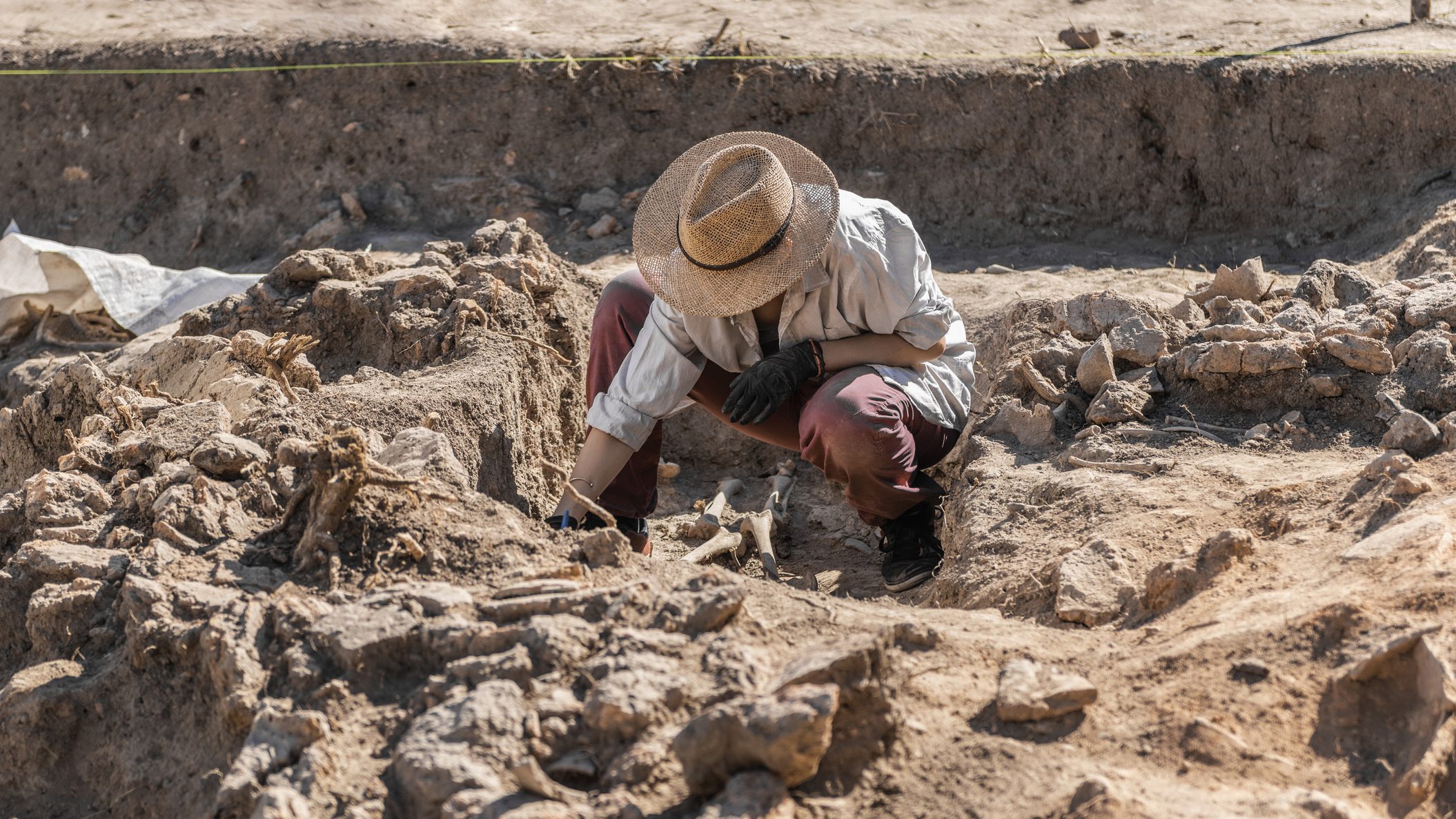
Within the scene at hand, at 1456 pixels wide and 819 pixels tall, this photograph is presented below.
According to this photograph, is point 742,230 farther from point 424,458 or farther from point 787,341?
point 424,458

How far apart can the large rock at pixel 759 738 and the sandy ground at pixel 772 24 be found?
538 centimetres

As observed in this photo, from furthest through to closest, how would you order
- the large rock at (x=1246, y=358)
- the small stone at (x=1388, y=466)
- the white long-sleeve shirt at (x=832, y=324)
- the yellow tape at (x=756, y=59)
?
the yellow tape at (x=756, y=59) < the large rock at (x=1246, y=358) < the white long-sleeve shirt at (x=832, y=324) < the small stone at (x=1388, y=466)

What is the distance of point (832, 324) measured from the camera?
331cm

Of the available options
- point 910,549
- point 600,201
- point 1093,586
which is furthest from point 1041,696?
point 600,201

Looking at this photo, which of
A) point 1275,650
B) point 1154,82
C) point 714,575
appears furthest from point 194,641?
point 1154,82

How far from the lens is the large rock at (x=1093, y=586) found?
2664 millimetres

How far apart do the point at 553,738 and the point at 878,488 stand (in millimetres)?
1676

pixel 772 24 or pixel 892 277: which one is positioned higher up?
pixel 772 24

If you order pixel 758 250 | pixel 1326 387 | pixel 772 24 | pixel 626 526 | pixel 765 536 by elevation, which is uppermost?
pixel 772 24

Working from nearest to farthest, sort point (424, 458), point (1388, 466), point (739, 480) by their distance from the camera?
point (1388, 466) < point (424, 458) < point (739, 480)

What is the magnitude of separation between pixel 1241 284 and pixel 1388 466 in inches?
66.7

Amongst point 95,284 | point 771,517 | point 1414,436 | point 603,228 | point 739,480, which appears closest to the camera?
point 1414,436

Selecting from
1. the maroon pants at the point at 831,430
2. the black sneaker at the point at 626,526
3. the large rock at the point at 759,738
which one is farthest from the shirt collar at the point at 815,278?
the large rock at the point at 759,738

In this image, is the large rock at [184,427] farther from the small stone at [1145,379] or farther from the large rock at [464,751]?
the small stone at [1145,379]
